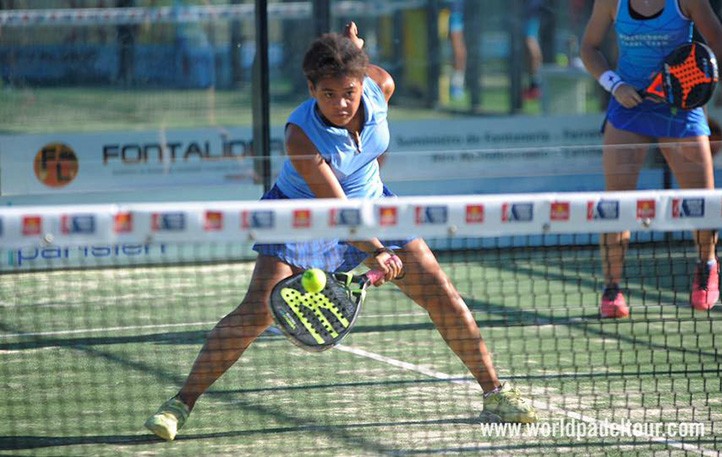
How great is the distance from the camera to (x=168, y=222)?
3.77m

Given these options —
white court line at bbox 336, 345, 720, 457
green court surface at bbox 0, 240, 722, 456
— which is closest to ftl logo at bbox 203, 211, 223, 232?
green court surface at bbox 0, 240, 722, 456

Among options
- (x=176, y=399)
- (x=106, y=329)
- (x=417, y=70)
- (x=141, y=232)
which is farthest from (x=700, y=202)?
(x=417, y=70)

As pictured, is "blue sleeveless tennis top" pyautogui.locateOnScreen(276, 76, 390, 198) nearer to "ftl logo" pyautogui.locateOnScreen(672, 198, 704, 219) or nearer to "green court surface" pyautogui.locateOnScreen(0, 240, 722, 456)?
"green court surface" pyautogui.locateOnScreen(0, 240, 722, 456)

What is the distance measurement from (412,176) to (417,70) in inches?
171

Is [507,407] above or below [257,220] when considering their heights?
below

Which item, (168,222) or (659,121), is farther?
(659,121)

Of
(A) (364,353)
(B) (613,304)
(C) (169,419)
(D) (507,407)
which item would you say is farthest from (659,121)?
(C) (169,419)

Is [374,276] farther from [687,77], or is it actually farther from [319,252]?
[687,77]

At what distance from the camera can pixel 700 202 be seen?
4047 mm

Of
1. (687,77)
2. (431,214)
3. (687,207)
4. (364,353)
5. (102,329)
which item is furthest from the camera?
(102,329)

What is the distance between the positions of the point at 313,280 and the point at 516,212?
0.79 metres

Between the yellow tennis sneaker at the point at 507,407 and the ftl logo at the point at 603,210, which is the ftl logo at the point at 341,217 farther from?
the yellow tennis sneaker at the point at 507,407

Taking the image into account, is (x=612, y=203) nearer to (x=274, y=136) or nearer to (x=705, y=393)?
(x=705, y=393)

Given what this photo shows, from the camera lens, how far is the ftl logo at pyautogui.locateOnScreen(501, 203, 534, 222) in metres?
3.95
